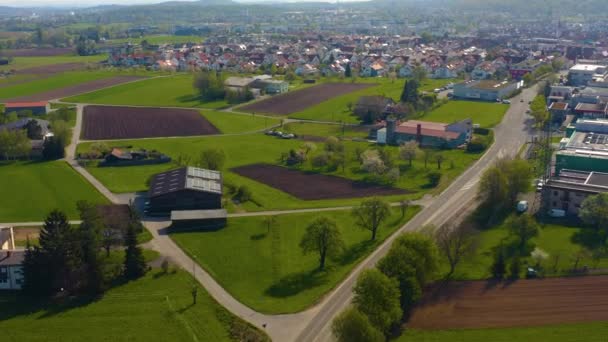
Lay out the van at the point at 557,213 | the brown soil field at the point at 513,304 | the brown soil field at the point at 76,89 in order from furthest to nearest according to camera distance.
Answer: the brown soil field at the point at 76,89
the van at the point at 557,213
the brown soil field at the point at 513,304

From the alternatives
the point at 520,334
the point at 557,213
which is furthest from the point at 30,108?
the point at 520,334

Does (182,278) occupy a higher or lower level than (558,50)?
lower

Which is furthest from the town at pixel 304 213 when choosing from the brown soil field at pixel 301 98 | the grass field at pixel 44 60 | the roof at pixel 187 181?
the grass field at pixel 44 60

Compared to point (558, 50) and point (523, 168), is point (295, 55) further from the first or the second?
point (523, 168)

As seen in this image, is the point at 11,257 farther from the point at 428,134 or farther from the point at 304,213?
the point at 428,134

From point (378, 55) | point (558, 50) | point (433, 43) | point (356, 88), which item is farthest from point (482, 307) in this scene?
point (433, 43)

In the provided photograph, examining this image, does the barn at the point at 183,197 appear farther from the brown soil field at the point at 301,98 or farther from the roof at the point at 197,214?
the brown soil field at the point at 301,98
